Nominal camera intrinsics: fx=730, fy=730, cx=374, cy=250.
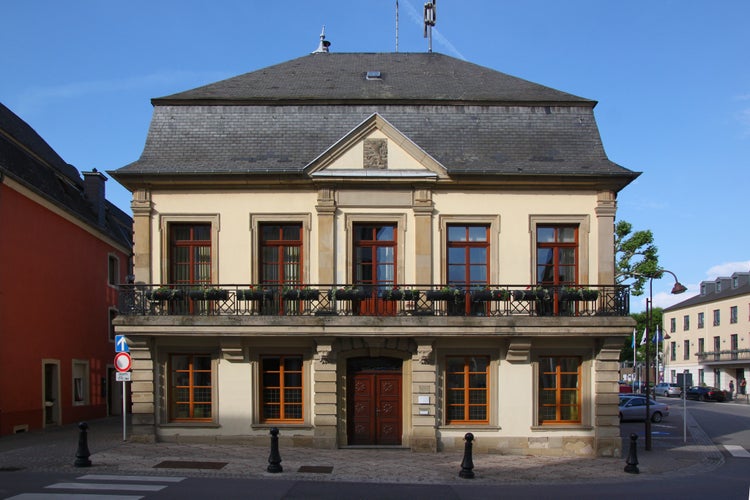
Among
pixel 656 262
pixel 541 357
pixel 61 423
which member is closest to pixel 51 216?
pixel 61 423

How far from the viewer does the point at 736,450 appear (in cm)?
2336

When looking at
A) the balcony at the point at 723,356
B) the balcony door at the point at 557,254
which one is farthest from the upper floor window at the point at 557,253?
the balcony at the point at 723,356

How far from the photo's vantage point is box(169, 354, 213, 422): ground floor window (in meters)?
19.2

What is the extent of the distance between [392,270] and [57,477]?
31.0 ft

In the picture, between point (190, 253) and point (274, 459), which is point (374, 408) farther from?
point (190, 253)

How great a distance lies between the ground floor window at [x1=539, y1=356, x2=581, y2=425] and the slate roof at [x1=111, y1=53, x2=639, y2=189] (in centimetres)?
499

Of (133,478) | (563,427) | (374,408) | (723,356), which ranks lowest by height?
(723,356)

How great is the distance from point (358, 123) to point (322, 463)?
9.19 m

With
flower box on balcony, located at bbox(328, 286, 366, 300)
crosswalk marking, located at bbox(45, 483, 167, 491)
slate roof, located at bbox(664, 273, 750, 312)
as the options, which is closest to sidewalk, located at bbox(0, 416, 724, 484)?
crosswalk marking, located at bbox(45, 483, 167, 491)

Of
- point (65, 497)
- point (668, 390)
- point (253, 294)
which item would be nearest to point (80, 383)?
point (253, 294)

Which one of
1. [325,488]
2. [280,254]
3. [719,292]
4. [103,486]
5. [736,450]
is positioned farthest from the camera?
[719,292]

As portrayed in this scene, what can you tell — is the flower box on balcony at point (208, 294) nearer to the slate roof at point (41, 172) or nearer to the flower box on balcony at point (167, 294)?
the flower box on balcony at point (167, 294)

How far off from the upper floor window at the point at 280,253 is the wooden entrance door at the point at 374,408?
3200mm

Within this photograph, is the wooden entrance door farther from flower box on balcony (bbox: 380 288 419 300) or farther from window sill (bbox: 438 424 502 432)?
flower box on balcony (bbox: 380 288 419 300)
